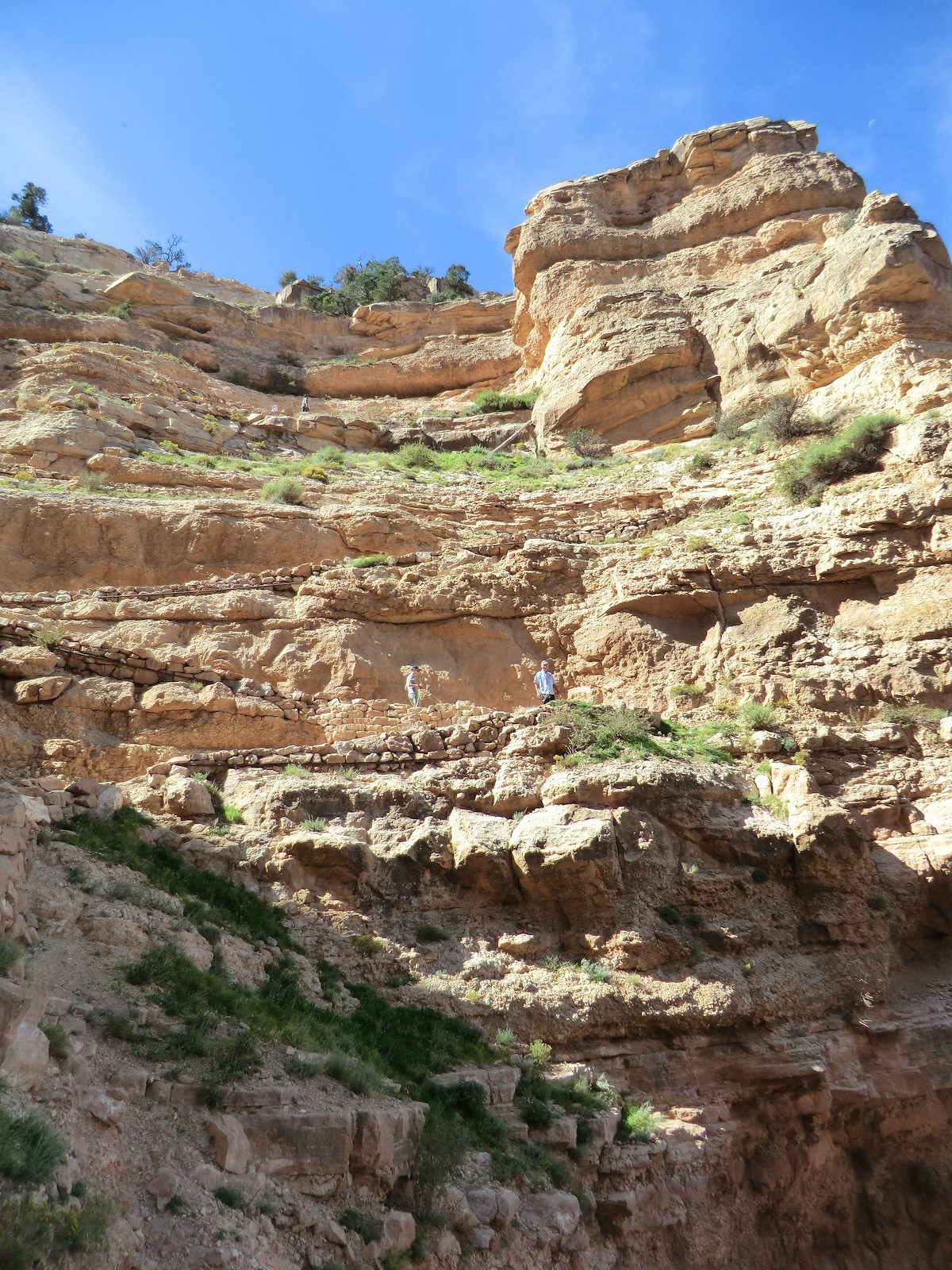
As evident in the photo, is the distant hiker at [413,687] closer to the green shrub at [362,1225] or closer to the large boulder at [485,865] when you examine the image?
the large boulder at [485,865]

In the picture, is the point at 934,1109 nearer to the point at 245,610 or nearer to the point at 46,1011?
the point at 46,1011

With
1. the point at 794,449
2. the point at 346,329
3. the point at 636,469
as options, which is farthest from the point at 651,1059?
the point at 346,329

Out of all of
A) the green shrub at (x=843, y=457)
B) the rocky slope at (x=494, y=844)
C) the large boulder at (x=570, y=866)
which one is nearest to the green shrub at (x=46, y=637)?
the rocky slope at (x=494, y=844)

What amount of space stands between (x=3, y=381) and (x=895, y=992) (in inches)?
877

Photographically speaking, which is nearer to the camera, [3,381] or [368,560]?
[368,560]

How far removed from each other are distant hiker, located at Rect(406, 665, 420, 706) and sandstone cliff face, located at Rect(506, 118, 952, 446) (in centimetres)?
1076

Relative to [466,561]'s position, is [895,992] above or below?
below

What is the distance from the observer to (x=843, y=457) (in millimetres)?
14906

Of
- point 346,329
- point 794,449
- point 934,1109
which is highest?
point 346,329

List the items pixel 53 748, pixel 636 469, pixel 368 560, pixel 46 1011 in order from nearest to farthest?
pixel 46 1011, pixel 53 748, pixel 368 560, pixel 636 469

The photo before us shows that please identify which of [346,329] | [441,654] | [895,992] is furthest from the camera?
[346,329]

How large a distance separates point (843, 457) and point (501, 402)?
15082 mm

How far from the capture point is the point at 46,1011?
4.81 m

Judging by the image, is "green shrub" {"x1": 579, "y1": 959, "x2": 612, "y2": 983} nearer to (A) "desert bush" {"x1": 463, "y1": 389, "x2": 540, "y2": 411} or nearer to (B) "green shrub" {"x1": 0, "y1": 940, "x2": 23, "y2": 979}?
(B) "green shrub" {"x1": 0, "y1": 940, "x2": 23, "y2": 979}
